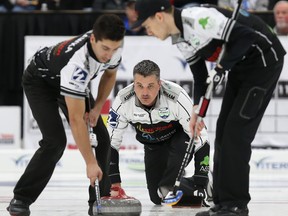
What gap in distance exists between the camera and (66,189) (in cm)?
701

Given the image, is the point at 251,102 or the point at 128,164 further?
the point at 128,164

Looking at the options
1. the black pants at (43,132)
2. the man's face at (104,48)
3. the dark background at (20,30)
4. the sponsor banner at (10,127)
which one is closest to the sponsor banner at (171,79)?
the sponsor banner at (10,127)

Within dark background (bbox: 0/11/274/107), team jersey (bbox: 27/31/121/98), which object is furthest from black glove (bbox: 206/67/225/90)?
dark background (bbox: 0/11/274/107)

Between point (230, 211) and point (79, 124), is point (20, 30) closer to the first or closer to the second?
point (79, 124)

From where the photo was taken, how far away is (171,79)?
855 centimetres

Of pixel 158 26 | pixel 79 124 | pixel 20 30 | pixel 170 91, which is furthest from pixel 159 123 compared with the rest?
pixel 20 30

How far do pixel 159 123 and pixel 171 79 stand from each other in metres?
2.53

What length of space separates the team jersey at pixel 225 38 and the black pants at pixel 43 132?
891 millimetres

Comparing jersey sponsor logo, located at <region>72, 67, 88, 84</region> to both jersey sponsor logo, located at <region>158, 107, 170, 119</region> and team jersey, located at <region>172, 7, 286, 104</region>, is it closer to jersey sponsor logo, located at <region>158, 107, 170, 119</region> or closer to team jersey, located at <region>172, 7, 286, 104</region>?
team jersey, located at <region>172, 7, 286, 104</region>

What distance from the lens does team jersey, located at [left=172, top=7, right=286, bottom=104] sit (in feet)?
15.1

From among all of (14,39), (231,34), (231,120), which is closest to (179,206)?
(231,120)

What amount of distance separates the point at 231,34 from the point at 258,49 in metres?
0.25

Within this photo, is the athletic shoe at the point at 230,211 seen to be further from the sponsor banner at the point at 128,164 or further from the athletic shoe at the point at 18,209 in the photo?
the sponsor banner at the point at 128,164

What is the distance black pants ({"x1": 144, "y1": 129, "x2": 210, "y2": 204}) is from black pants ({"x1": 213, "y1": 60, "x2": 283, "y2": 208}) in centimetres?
94
